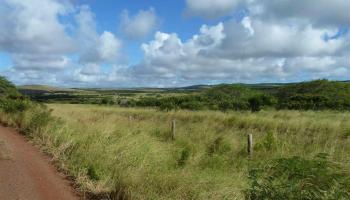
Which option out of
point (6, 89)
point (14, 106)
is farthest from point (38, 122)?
point (6, 89)

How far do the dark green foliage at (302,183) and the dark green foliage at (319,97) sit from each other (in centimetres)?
4061

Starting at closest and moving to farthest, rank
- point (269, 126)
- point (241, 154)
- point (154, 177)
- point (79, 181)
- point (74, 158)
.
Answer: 1. point (154, 177)
2. point (79, 181)
3. point (74, 158)
4. point (241, 154)
5. point (269, 126)

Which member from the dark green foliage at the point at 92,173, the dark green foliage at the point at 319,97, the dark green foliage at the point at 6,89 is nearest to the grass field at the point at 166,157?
the dark green foliage at the point at 92,173

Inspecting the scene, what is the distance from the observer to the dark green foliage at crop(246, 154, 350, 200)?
6.49m

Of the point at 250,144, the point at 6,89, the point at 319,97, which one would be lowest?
the point at 319,97

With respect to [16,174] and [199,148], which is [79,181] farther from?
[199,148]

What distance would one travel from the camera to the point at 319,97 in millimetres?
51188

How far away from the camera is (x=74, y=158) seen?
11477 mm

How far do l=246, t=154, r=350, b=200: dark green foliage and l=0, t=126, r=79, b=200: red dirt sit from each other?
145 inches

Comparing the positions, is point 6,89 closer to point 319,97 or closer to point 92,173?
point 92,173

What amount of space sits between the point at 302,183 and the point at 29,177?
5.78 metres

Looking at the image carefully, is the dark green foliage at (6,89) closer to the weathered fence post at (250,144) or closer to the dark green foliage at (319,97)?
the weathered fence post at (250,144)

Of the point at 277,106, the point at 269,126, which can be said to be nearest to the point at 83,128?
the point at 269,126

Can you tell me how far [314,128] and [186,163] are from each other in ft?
34.9
